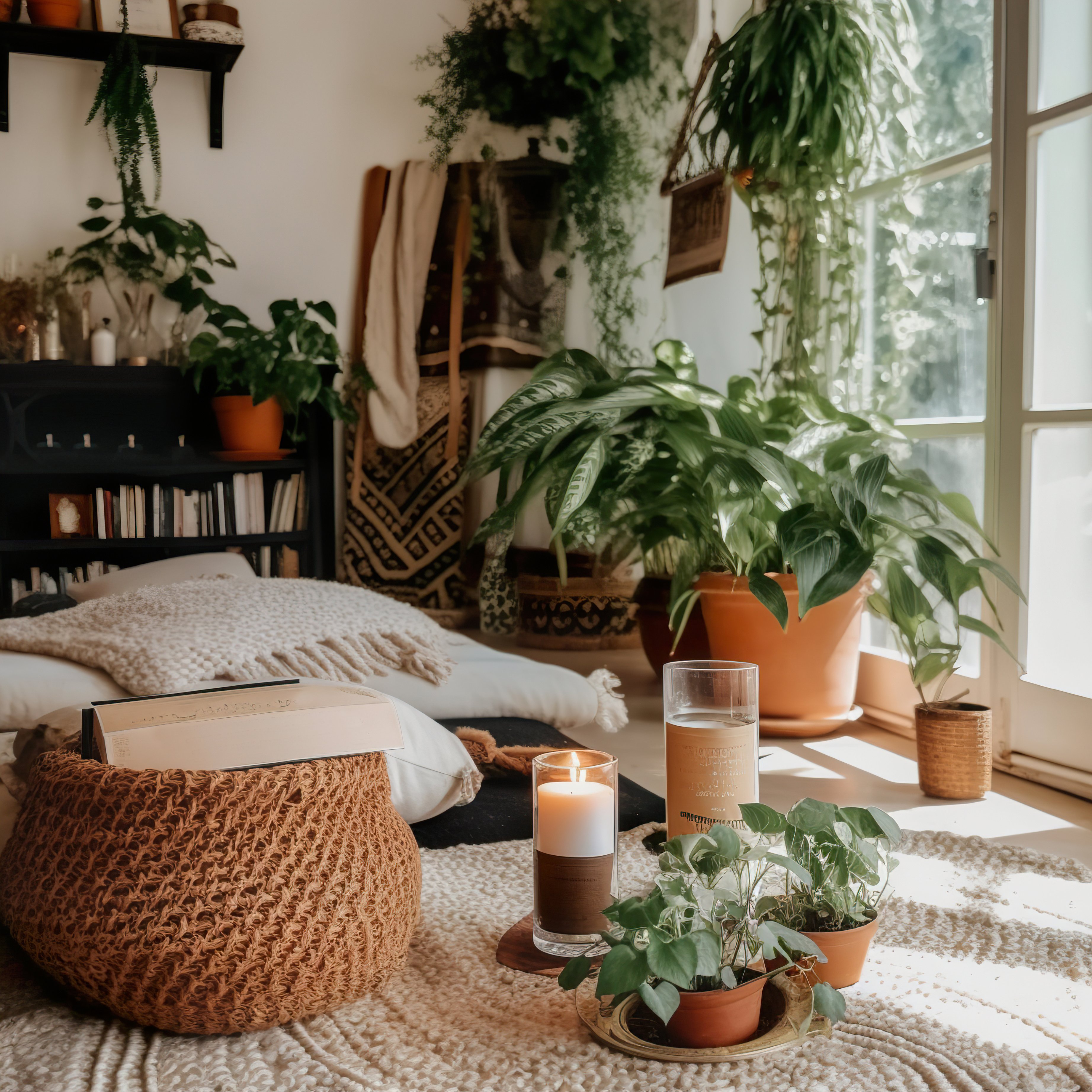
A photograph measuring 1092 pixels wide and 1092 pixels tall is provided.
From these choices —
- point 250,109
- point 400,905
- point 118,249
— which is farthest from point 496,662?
point 250,109

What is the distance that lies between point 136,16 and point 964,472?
2.74 m

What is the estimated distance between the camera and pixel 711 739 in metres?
1.09

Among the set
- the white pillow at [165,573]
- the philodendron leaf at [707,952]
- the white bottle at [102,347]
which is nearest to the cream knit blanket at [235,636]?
the white pillow at [165,573]

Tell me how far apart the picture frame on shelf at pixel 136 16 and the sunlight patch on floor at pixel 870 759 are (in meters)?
2.78

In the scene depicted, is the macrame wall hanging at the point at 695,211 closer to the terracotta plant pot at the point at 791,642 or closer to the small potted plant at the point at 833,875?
the terracotta plant pot at the point at 791,642

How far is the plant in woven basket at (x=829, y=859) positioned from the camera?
0.91 meters

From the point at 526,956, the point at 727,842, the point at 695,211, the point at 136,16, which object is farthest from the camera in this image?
the point at 136,16

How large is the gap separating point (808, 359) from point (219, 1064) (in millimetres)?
1958

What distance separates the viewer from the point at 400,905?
955 millimetres

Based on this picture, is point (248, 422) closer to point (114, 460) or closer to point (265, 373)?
point (265, 373)

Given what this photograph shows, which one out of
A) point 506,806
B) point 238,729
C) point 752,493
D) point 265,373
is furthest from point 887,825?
point 265,373

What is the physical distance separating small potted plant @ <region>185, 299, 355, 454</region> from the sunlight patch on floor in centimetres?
183

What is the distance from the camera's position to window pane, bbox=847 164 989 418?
2.03m

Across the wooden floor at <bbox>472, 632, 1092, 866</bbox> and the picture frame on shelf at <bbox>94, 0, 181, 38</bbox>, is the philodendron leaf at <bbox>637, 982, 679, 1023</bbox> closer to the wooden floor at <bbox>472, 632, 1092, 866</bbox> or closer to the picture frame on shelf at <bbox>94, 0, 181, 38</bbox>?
the wooden floor at <bbox>472, 632, 1092, 866</bbox>
